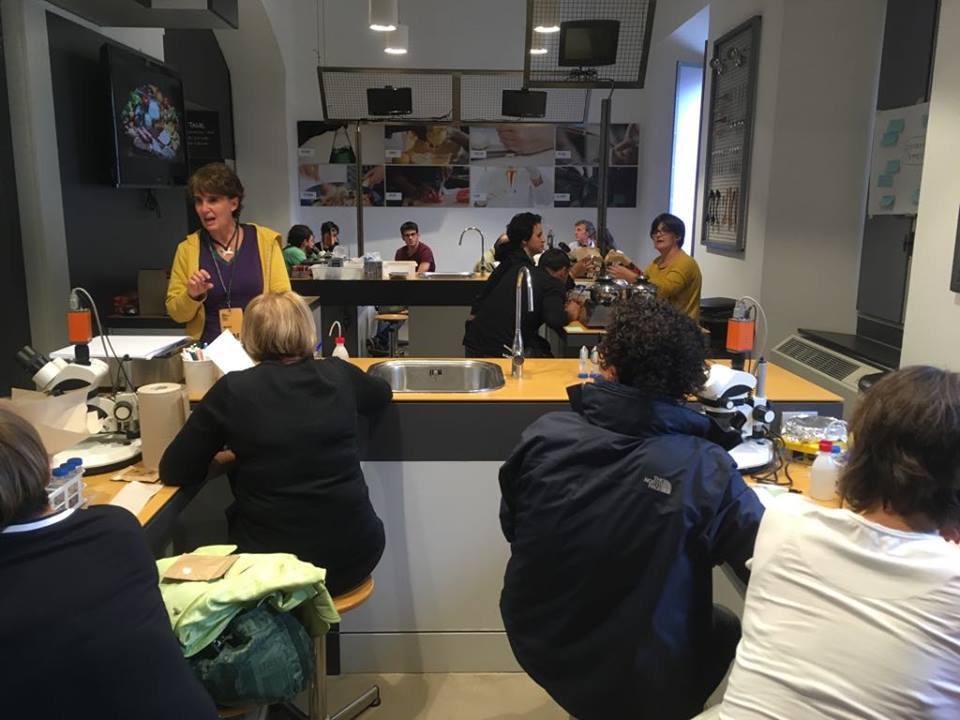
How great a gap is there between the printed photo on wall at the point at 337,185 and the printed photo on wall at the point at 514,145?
1.05 metres

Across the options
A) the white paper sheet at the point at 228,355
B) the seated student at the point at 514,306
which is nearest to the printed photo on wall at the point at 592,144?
the seated student at the point at 514,306

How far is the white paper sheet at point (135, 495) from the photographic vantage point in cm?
174

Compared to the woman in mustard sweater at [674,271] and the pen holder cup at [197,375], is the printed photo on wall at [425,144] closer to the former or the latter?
the woman in mustard sweater at [674,271]

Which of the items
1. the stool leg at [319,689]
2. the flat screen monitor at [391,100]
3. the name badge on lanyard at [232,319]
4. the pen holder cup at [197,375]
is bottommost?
the stool leg at [319,689]

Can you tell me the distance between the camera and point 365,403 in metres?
2.20

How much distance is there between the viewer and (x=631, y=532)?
1.42 metres

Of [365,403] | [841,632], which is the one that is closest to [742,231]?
[365,403]

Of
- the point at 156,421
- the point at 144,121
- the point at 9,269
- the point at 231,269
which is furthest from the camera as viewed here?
the point at 144,121

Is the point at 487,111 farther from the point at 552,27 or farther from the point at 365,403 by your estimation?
the point at 365,403

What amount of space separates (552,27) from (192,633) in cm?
341

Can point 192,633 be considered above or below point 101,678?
below

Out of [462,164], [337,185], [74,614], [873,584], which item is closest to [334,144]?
[337,185]

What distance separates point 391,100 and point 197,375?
187 inches

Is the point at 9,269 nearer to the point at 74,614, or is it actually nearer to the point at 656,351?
the point at 74,614
